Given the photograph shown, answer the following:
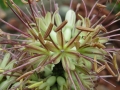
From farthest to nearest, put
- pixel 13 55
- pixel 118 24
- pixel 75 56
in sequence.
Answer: pixel 118 24 → pixel 13 55 → pixel 75 56

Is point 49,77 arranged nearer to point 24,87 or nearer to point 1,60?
point 24,87

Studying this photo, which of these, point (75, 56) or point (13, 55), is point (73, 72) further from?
point (13, 55)

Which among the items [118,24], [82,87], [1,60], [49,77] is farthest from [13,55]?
[118,24]

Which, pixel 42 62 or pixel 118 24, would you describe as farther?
pixel 118 24

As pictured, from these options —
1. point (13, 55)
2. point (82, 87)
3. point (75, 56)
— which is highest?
point (13, 55)

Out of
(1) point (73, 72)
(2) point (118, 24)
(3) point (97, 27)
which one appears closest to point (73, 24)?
(3) point (97, 27)

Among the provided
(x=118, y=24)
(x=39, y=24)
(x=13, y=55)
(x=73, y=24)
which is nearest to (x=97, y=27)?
(x=73, y=24)

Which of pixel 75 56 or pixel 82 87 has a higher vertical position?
pixel 75 56

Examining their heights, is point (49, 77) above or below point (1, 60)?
below

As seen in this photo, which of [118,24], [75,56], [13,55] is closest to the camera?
[75,56]
